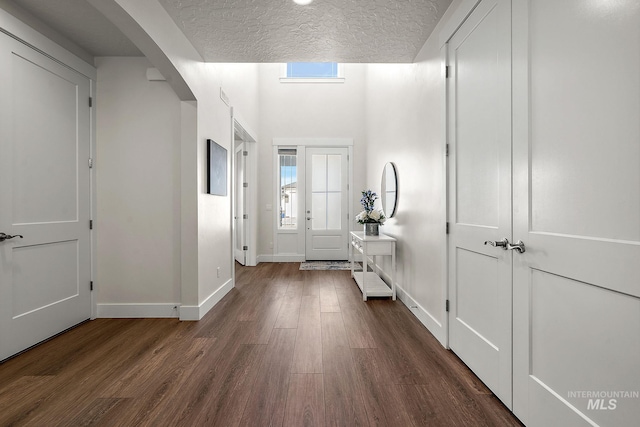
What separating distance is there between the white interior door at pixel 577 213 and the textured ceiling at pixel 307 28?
1133 mm

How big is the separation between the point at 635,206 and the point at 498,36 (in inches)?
46.8

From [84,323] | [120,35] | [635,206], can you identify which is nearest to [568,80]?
[635,206]

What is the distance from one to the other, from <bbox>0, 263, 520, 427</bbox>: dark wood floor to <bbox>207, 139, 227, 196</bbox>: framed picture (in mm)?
1340

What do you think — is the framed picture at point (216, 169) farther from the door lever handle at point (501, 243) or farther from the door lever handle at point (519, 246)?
the door lever handle at point (519, 246)

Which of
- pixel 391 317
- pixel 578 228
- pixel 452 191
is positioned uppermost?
pixel 452 191

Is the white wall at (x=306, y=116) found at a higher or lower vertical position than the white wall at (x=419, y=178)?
higher

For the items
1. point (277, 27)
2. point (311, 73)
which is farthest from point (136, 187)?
point (311, 73)

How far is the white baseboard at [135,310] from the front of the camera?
3074 mm

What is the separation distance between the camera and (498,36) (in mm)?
1729

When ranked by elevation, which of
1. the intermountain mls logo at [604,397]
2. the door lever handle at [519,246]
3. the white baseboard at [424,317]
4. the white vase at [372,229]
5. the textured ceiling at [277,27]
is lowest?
the white baseboard at [424,317]

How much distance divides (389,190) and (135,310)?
3.28m

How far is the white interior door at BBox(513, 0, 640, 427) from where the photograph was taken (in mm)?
1039

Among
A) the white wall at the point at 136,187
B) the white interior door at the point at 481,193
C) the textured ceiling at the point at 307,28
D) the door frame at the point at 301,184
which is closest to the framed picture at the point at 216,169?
the white wall at the point at 136,187

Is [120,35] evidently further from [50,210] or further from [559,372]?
[559,372]
